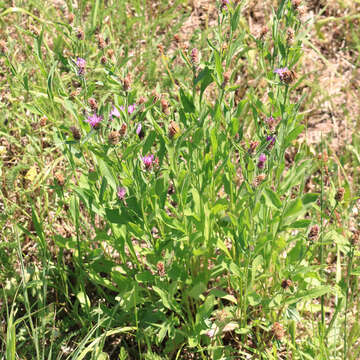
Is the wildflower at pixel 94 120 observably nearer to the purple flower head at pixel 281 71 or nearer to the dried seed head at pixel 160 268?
the dried seed head at pixel 160 268

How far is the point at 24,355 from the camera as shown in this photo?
7.08 ft

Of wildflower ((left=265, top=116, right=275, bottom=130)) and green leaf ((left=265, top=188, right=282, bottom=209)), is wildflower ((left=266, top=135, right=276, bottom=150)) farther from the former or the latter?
green leaf ((left=265, top=188, right=282, bottom=209))

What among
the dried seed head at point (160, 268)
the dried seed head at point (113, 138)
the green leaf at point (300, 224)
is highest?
the dried seed head at point (113, 138)

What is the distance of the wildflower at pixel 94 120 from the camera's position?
1.66 meters

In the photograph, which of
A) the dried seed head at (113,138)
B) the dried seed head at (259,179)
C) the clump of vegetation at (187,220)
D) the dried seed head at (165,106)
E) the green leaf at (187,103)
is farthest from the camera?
the green leaf at (187,103)

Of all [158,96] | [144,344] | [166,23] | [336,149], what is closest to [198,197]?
[158,96]

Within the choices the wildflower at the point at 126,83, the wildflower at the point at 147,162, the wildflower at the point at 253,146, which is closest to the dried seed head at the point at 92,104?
the wildflower at the point at 126,83

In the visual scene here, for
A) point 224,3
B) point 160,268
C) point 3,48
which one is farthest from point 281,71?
point 3,48

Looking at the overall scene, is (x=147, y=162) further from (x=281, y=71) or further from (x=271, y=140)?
(x=281, y=71)

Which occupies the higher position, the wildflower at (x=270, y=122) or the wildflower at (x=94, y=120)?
the wildflower at (x=94, y=120)

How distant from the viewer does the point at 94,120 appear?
171cm

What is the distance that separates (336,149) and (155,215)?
1789 millimetres

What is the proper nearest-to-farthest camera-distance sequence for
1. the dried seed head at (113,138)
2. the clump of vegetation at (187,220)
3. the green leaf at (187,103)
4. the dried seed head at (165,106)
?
the dried seed head at (113,138) < the clump of vegetation at (187,220) < the dried seed head at (165,106) < the green leaf at (187,103)

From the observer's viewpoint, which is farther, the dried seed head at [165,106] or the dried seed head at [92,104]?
the dried seed head at [165,106]
